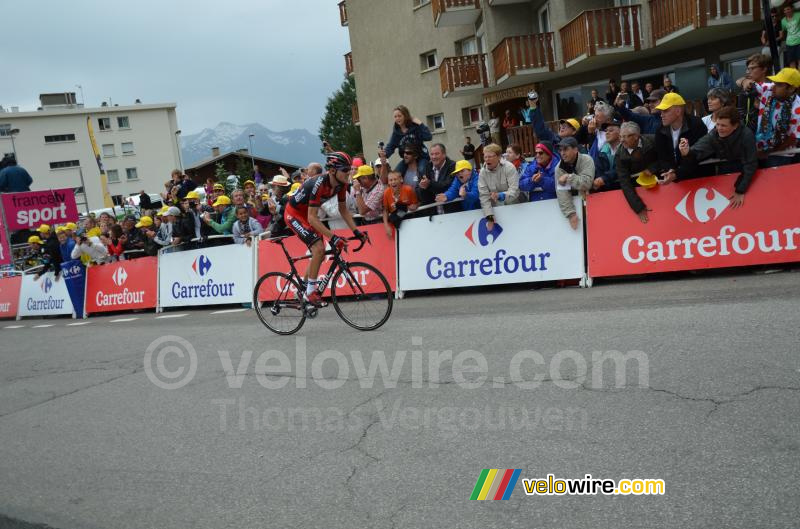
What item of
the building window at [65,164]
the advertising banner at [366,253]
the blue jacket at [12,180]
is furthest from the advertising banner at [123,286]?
the building window at [65,164]

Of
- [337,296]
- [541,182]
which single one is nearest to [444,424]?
[337,296]

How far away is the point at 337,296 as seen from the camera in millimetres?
8109

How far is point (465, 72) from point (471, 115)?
352 cm

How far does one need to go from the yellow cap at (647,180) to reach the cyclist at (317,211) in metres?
3.87

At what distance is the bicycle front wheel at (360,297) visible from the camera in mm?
7926

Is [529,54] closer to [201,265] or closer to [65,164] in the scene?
[201,265]

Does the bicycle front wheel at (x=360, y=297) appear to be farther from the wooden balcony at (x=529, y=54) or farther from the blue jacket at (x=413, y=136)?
the wooden balcony at (x=529, y=54)

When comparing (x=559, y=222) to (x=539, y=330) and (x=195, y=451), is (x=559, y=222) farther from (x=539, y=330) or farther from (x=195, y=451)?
(x=195, y=451)

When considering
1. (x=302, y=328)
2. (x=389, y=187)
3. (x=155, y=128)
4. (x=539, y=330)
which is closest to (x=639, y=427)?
(x=539, y=330)

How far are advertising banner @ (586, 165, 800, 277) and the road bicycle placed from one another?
131 inches

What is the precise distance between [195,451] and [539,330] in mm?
3673

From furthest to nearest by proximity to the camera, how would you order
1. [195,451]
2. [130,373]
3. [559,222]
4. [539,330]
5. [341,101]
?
[341,101] < [559,222] < [130,373] < [539,330] < [195,451]

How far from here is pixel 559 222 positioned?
9.61 metres

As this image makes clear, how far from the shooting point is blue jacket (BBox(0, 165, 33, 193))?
23.1m
